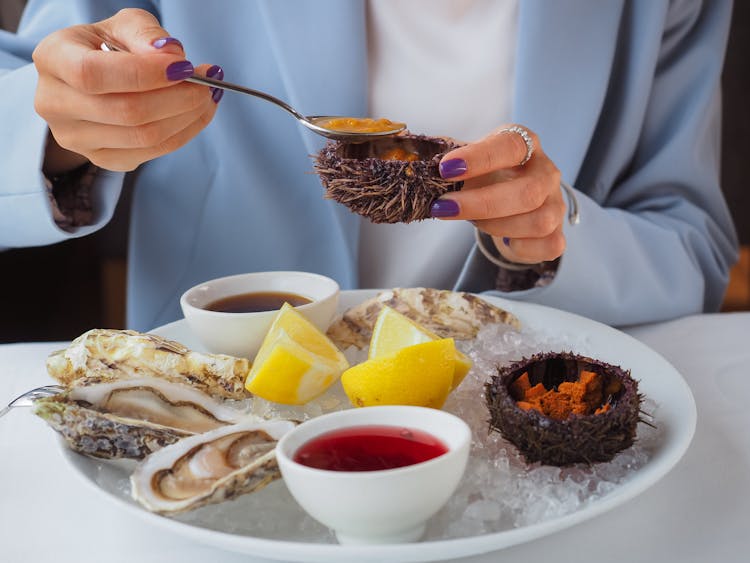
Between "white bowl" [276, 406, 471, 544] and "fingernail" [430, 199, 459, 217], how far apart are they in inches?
11.9

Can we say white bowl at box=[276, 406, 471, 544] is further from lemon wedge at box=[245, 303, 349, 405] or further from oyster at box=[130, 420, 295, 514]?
lemon wedge at box=[245, 303, 349, 405]

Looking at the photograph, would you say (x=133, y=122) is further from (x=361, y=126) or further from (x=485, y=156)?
(x=485, y=156)

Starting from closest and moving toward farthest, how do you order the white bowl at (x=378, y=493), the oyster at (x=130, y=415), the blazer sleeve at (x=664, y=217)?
the white bowl at (x=378, y=493), the oyster at (x=130, y=415), the blazer sleeve at (x=664, y=217)

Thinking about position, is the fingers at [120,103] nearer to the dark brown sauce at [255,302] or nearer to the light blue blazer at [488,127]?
the dark brown sauce at [255,302]

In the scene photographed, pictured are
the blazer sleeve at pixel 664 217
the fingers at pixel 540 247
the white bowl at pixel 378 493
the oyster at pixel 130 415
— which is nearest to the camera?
the white bowl at pixel 378 493

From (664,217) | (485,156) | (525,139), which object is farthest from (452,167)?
(664,217)

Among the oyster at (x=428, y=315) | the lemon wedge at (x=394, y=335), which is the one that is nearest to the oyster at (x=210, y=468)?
the lemon wedge at (x=394, y=335)

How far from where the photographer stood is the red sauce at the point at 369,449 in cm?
58

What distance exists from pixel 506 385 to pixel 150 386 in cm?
33

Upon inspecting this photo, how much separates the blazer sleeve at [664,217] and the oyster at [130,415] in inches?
19.4

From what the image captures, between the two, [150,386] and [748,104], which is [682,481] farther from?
[748,104]

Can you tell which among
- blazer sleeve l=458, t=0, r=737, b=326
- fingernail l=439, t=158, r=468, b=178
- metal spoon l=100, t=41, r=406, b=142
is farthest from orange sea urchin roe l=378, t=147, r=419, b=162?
blazer sleeve l=458, t=0, r=737, b=326

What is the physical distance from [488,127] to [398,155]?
0.42m

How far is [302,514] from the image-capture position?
0.62 meters
